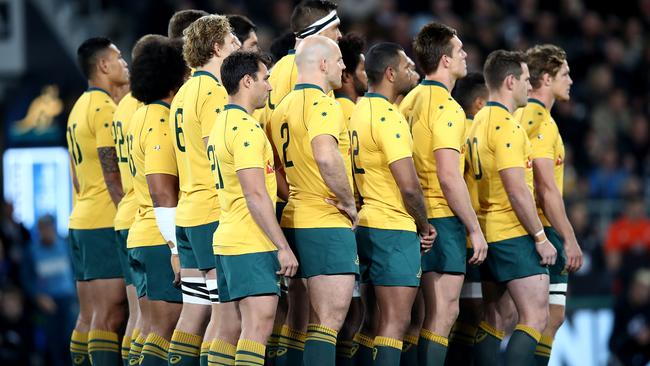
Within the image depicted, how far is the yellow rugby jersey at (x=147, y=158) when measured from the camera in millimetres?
8727

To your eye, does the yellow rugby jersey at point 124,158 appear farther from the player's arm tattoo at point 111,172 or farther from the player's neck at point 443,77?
the player's neck at point 443,77

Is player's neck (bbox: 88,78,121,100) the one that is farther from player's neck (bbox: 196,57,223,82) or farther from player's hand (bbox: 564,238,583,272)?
player's hand (bbox: 564,238,583,272)

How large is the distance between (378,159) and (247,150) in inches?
50.1

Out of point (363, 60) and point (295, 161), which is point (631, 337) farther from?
point (295, 161)

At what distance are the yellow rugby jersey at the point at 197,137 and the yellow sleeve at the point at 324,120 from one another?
63cm

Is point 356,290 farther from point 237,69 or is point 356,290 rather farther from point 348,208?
point 237,69

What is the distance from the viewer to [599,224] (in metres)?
16.6

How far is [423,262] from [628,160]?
9.22 metres

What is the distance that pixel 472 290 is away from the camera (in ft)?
32.3

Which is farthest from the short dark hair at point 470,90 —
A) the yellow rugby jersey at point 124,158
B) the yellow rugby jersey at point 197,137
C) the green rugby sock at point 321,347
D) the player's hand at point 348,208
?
the green rugby sock at point 321,347

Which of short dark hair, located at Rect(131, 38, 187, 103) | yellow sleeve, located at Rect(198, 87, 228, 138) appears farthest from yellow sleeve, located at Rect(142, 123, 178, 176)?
yellow sleeve, located at Rect(198, 87, 228, 138)

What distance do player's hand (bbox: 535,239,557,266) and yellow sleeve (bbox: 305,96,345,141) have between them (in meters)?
2.02

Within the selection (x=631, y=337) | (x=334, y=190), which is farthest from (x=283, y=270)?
(x=631, y=337)

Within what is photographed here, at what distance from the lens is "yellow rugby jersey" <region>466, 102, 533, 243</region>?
9273 millimetres
